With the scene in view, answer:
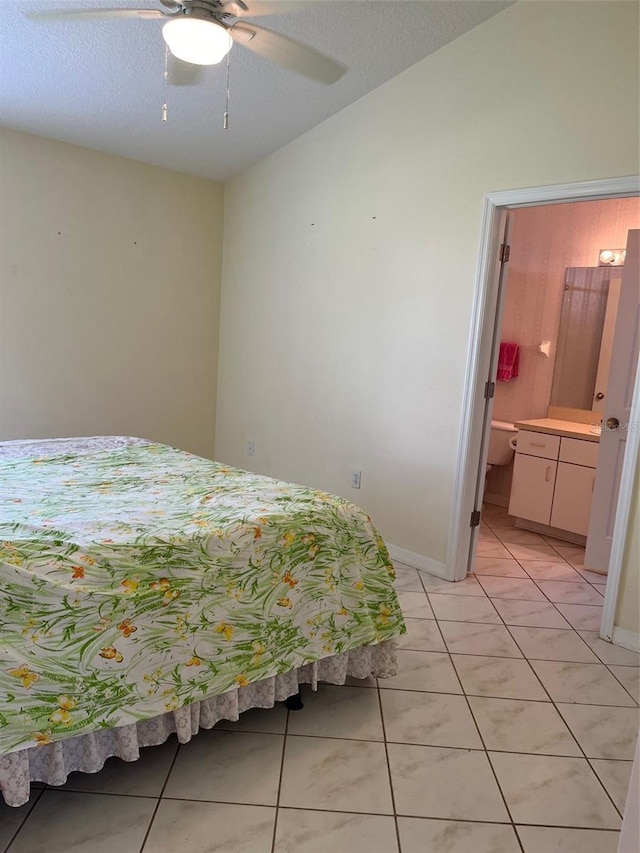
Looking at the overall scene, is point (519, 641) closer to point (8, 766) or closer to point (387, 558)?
point (387, 558)

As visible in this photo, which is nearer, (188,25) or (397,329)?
(188,25)

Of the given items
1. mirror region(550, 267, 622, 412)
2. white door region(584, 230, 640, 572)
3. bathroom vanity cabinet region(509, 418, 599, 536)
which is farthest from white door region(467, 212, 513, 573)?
mirror region(550, 267, 622, 412)

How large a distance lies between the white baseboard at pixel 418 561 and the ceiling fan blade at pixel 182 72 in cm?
272

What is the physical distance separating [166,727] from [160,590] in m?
0.43

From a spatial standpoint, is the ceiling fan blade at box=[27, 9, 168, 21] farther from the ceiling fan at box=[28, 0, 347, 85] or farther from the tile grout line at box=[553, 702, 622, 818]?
the tile grout line at box=[553, 702, 622, 818]

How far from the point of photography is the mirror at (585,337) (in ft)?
14.2

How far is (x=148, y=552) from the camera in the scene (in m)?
1.62

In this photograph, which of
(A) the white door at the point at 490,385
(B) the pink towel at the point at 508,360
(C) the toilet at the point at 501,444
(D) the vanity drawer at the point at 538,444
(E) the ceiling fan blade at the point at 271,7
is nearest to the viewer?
(E) the ceiling fan blade at the point at 271,7

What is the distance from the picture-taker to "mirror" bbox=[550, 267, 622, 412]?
434 cm

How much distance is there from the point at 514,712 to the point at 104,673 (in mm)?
1441

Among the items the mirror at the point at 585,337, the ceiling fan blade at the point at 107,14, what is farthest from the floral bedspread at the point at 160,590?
the mirror at the point at 585,337

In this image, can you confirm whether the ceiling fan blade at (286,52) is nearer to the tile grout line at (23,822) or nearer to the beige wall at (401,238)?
the beige wall at (401,238)

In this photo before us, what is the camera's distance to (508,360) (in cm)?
480

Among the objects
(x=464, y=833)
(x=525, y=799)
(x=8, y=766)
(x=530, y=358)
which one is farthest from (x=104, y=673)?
(x=530, y=358)
